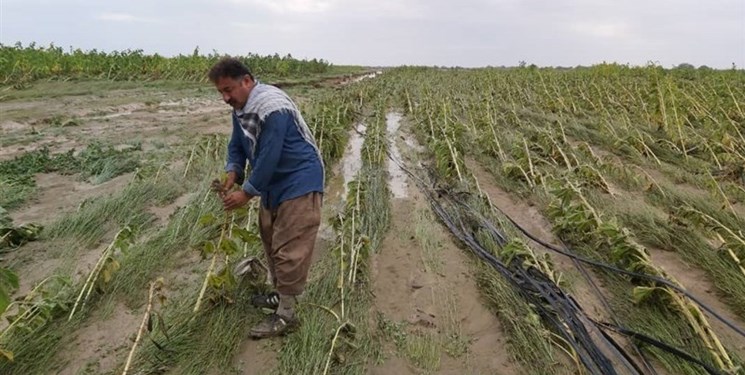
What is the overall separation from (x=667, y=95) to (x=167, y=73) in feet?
52.7

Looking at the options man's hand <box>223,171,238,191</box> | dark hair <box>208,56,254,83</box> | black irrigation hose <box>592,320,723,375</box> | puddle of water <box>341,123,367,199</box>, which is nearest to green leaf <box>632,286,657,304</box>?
black irrigation hose <box>592,320,723,375</box>

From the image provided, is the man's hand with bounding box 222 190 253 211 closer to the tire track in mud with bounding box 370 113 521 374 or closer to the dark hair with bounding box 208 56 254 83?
the dark hair with bounding box 208 56 254 83

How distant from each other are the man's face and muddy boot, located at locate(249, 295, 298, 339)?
1.16 m

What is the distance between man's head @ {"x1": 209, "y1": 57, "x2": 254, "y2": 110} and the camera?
2760 millimetres

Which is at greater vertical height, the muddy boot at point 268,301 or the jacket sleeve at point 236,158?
the jacket sleeve at point 236,158

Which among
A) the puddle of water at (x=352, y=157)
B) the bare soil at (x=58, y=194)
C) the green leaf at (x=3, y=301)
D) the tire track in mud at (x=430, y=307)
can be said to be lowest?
the bare soil at (x=58, y=194)

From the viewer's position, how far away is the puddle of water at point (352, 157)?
6574mm

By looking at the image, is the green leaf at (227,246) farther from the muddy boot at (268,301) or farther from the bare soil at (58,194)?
the bare soil at (58,194)

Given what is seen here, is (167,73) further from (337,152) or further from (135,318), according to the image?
(135,318)

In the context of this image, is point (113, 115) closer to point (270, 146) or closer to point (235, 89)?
point (235, 89)

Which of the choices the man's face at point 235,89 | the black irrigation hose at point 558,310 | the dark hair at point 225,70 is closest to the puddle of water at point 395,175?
the black irrigation hose at point 558,310

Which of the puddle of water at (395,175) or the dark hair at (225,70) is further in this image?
the puddle of water at (395,175)

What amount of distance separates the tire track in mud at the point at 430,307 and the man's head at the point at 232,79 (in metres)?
1.58

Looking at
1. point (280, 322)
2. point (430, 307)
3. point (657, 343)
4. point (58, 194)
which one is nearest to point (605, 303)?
point (657, 343)
